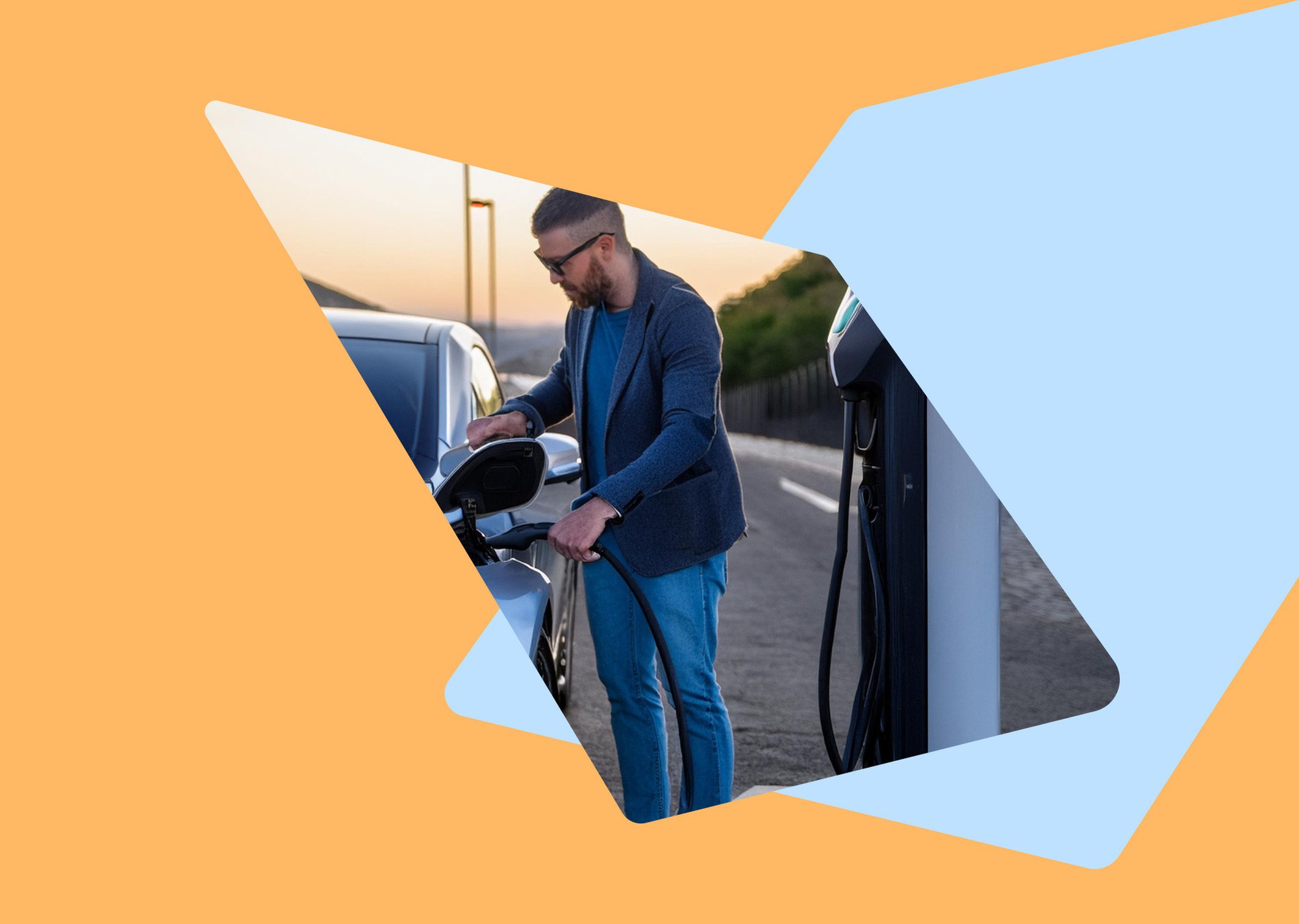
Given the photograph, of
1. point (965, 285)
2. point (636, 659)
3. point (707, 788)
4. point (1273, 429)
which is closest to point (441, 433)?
point (636, 659)

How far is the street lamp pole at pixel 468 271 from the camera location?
2.46m

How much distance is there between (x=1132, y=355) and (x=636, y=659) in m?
1.31

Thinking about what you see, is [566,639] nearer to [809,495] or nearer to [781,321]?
[809,495]

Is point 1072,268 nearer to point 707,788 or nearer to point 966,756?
point 966,756

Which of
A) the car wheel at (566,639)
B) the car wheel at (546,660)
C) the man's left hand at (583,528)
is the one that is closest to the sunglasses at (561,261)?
the man's left hand at (583,528)

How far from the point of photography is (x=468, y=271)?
8.07 ft

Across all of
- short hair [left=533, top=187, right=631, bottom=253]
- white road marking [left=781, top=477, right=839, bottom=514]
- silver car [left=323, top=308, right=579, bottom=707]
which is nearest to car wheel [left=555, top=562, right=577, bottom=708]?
silver car [left=323, top=308, right=579, bottom=707]

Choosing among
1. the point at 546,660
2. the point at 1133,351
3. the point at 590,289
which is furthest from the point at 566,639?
the point at 1133,351

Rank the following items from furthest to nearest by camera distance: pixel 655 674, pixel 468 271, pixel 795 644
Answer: pixel 795 644, pixel 655 674, pixel 468 271

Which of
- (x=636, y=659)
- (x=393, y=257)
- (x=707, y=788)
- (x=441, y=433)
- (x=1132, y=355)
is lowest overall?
(x=707, y=788)

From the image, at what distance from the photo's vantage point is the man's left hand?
249 cm

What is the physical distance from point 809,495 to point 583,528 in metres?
0.57

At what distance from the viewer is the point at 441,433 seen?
8.29ft

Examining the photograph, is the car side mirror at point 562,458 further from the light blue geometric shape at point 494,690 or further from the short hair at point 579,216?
the light blue geometric shape at point 494,690
